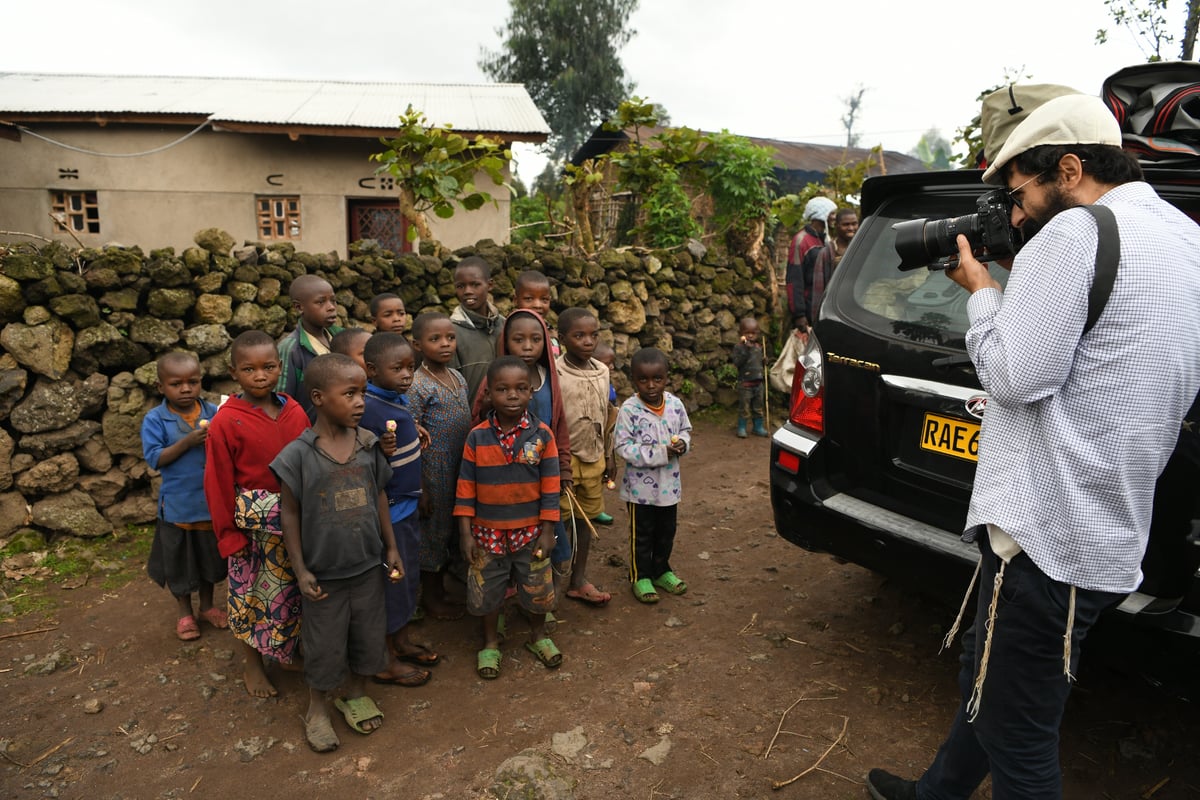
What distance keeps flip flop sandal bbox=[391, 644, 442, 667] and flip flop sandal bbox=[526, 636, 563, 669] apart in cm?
43

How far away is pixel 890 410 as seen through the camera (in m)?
2.72

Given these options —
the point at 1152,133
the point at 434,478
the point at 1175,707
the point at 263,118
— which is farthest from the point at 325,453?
the point at 263,118

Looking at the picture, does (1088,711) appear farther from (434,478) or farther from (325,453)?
(325,453)

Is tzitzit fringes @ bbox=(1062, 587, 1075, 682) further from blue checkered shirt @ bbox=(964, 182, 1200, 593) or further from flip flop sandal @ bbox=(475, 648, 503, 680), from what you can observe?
flip flop sandal @ bbox=(475, 648, 503, 680)

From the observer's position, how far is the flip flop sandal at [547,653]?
328 cm

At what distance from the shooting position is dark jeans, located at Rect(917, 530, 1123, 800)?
1.69 meters

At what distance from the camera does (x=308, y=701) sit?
10.0 feet

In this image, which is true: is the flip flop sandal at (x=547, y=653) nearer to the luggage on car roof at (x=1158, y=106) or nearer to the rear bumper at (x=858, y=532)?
the rear bumper at (x=858, y=532)

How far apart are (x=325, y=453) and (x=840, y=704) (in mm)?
2181

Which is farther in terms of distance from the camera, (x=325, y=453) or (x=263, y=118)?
(x=263, y=118)

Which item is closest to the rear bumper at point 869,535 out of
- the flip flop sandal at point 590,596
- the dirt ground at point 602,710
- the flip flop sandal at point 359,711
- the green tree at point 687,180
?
the dirt ground at point 602,710

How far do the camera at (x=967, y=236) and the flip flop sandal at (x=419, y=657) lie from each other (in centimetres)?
247

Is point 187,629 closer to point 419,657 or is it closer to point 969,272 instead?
point 419,657

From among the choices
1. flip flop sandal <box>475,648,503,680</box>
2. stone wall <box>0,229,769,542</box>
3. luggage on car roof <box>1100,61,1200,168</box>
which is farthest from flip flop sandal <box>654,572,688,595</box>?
stone wall <box>0,229,769,542</box>
